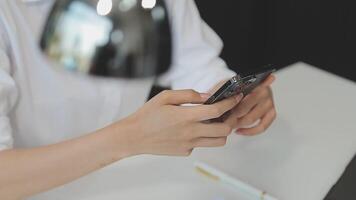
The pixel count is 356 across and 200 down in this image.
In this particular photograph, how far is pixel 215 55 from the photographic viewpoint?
1044mm

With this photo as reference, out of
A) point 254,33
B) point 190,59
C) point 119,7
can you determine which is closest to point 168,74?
point 190,59

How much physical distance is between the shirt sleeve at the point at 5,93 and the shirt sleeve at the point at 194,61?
0.36 metres

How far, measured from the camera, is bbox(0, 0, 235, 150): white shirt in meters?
0.73

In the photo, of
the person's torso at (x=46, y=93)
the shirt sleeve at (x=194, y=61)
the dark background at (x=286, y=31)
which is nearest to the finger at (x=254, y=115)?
the shirt sleeve at (x=194, y=61)

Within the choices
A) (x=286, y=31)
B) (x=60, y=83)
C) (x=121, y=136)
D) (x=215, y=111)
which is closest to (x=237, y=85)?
(x=215, y=111)

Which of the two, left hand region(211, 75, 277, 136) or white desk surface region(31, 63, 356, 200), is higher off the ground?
left hand region(211, 75, 277, 136)

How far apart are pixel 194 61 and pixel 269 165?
0.29 meters

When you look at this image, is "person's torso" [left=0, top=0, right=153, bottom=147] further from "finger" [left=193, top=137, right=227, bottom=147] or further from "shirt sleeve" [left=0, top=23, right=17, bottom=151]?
"finger" [left=193, top=137, right=227, bottom=147]

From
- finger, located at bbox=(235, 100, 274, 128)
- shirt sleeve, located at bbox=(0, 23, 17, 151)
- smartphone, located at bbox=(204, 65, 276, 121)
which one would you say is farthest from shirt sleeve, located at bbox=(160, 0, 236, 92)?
shirt sleeve, located at bbox=(0, 23, 17, 151)

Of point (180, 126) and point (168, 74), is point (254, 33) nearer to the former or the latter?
point (168, 74)

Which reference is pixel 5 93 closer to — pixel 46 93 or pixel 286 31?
pixel 46 93

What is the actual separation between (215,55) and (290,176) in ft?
1.06

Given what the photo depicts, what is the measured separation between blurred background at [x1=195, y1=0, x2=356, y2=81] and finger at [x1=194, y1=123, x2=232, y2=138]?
1409mm

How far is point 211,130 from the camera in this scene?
0.71 meters
